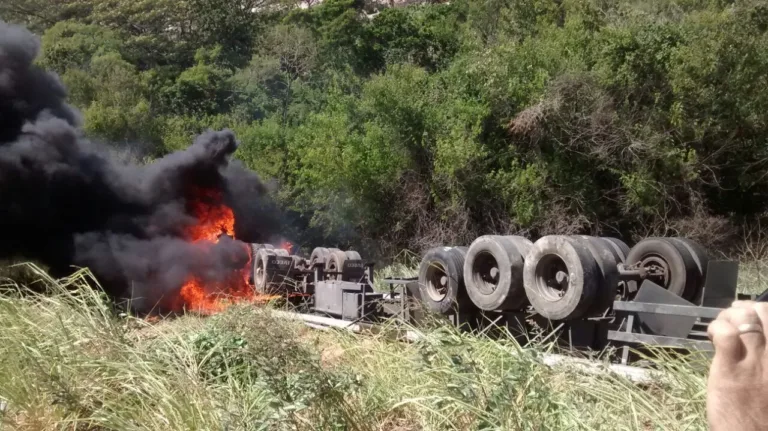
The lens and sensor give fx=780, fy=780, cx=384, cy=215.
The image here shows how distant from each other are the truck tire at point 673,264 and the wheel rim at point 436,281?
227 centimetres

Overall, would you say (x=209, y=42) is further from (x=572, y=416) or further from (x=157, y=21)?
(x=572, y=416)

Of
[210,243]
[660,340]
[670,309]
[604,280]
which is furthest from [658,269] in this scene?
[210,243]

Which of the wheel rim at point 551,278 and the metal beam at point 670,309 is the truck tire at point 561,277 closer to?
the wheel rim at point 551,278

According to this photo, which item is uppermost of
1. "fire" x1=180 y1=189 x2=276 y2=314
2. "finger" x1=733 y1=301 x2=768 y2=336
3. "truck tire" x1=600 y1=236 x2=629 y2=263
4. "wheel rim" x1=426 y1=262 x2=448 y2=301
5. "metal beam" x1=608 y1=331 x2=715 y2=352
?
"finger" x1=733 y1=301 x2=768 y2=336

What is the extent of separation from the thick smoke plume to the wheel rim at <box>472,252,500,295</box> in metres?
7.96

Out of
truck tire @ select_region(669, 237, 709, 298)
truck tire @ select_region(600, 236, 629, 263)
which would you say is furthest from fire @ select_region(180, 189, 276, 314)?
truck tire @ select_region(669, 237, 709, 298)

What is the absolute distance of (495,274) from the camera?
9039 millimetres

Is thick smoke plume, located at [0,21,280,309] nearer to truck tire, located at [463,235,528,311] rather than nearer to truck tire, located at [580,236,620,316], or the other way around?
truck tire, located at [463,235,528,311]

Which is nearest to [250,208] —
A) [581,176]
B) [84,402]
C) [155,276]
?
[155,276]

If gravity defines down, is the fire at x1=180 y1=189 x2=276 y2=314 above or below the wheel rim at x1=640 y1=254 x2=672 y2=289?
below

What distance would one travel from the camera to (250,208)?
20812 millimetres

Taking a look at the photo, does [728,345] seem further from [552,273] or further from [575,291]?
[552,273]

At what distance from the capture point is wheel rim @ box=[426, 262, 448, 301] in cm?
973

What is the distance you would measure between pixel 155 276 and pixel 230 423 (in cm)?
1217
